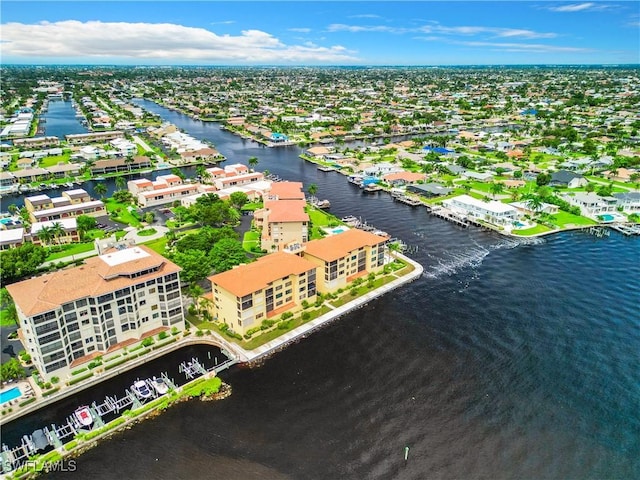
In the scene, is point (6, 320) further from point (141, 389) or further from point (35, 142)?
point (35, 142)

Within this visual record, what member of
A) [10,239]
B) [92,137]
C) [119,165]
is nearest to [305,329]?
[10,239]

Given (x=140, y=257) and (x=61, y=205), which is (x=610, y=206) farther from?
(x=61, y=205)

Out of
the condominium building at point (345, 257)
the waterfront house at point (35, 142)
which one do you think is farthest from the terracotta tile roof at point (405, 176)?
the waterfront house at point (35, 142)

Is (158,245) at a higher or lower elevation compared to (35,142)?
lower

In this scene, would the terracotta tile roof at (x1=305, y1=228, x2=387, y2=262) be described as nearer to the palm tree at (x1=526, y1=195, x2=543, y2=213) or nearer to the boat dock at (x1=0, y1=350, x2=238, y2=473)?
the boat dock at (x1=0, y1=350, x2=238, y2=473)

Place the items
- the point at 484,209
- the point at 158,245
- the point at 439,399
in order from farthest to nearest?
the point at 484,209 < the point at 158,245 < the point at 439,399

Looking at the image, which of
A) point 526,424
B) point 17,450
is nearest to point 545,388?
point 526,424

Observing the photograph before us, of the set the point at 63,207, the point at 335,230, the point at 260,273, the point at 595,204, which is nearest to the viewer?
the point at 260,273

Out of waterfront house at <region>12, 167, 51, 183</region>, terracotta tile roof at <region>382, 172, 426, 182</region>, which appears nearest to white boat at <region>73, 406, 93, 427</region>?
terracotta tile roof at <region>382, 172, 426, 182</region>
